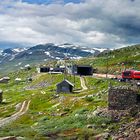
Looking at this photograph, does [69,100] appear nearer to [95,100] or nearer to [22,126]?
[95,100]

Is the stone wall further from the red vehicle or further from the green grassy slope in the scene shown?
the red vehicle

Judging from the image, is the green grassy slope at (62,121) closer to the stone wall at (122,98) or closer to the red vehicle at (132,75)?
the stone wall at (122,98)

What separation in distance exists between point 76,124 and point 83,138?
12.1 m

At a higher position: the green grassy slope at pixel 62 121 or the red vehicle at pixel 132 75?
the red vehicle at pixel 132 75

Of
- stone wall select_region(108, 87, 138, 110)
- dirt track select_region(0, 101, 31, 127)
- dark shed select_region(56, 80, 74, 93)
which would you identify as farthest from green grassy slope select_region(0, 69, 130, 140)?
dark shed select_region(56, 80, 74, 93)

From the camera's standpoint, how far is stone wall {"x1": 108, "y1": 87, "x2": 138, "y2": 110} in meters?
90.5

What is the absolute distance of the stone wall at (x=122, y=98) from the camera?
9050 centimetres

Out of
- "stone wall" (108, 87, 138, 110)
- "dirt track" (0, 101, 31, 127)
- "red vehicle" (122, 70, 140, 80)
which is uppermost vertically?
"red vehicle" (122, 70, 140, 80)

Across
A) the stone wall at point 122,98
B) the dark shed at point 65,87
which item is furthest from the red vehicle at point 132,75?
the stone wall at point 122,98

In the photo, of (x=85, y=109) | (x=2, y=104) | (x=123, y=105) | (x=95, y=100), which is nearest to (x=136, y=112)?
A: (x=123, y=105)

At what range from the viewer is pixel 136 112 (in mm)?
85250

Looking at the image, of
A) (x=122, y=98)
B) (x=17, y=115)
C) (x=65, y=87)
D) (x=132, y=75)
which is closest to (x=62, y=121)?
(x=122, y=98)

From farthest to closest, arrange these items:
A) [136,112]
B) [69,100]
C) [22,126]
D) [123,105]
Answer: [69,100] → [22,126] → [123,105] → [136,112]

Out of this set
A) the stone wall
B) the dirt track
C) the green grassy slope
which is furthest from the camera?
the dirt track
